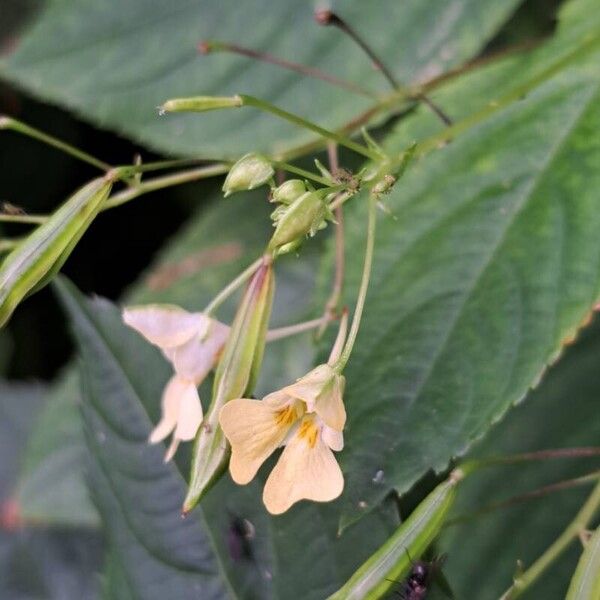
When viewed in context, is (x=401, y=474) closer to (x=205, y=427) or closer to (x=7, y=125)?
(x=205, y=427)

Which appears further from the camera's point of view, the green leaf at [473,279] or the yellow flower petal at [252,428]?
the green leaf at [473,279]

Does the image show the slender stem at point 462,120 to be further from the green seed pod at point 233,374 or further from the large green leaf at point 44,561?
the large green leaf at point 44,561

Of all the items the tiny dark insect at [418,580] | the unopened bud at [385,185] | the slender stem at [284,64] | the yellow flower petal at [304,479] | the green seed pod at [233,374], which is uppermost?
the slender stem at [284,64]

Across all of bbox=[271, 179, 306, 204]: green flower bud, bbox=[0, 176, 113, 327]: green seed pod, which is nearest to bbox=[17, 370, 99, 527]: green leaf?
bbox=[0, 176, 113, 327]: green seed pod

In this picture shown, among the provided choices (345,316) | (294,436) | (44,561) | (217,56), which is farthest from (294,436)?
(44,561)

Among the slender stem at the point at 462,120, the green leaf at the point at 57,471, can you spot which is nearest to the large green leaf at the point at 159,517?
the slender stem at the point at 462,120

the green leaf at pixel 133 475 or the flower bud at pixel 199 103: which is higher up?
the flower bud at pixel 199 103

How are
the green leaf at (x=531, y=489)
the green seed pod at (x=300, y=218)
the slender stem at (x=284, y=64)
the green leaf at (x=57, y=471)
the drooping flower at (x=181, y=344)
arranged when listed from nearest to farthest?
the green seed pod at (x=300, y=218) → the drooping flower at (x=181, y=344) → the slender stem at (x=284, y=64) → the green leaf at (x=531, y=489) → the green leaf at (x=57, y=471)
